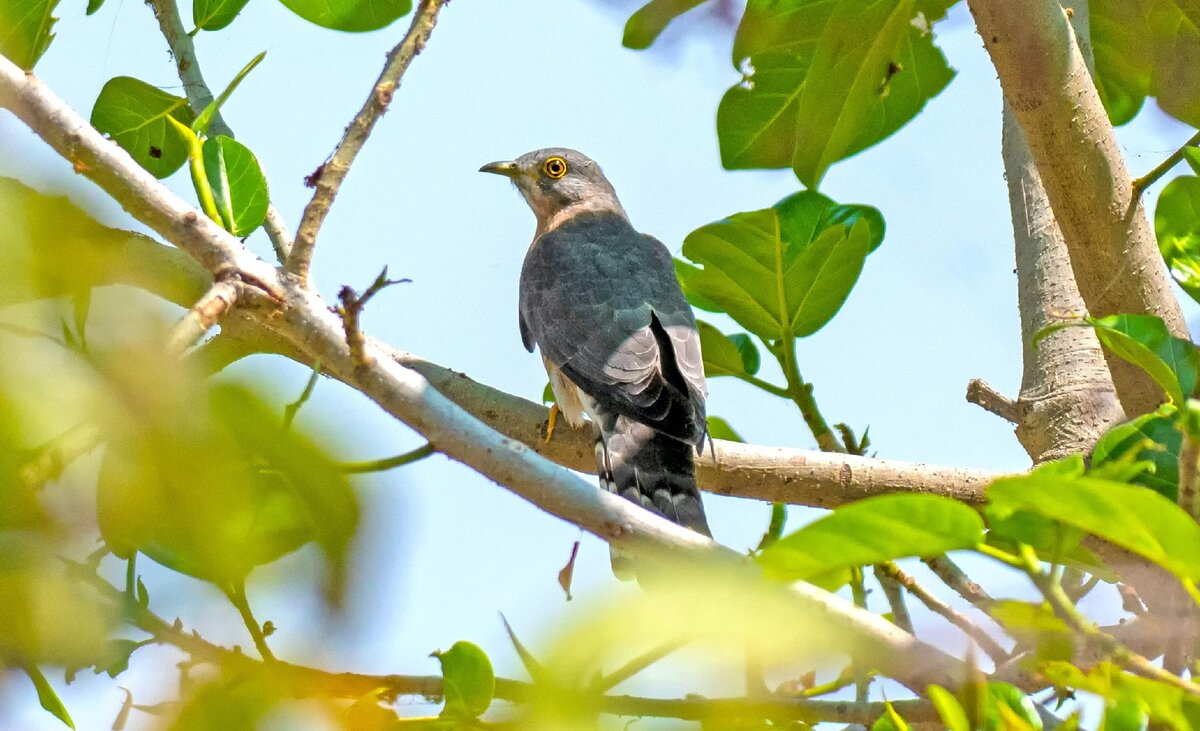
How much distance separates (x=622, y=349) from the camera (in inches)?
174

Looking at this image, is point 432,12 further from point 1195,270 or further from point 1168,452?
point 1195,270

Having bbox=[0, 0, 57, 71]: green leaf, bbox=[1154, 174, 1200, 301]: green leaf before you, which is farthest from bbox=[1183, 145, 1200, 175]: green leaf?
bbox=[0, 0, 57, 71]: green leaf

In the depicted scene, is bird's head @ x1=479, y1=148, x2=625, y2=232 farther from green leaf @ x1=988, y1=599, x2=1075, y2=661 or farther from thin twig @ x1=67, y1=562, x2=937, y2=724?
thin twig @ x1=67, y1=562, x2=937, y2=724

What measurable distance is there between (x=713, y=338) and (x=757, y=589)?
122 inches

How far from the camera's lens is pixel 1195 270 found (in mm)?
2211

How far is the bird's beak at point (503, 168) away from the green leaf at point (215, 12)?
3.48 m

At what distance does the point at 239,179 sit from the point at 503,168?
4533 millimetres

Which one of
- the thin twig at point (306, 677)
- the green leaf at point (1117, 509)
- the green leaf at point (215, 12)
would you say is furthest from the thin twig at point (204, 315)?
the green leaf at point (215, 12)

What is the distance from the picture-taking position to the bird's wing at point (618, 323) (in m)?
4.05

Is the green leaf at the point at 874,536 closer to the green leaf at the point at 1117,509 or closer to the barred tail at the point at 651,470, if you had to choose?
the green leaf at the point at 1117,509

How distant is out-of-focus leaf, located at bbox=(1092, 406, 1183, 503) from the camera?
1716 millimetres

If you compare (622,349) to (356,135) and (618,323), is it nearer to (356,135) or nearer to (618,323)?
(618,323)

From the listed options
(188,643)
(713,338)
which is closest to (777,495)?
(713,338)

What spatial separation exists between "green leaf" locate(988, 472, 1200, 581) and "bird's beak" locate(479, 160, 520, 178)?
19.4 ft
